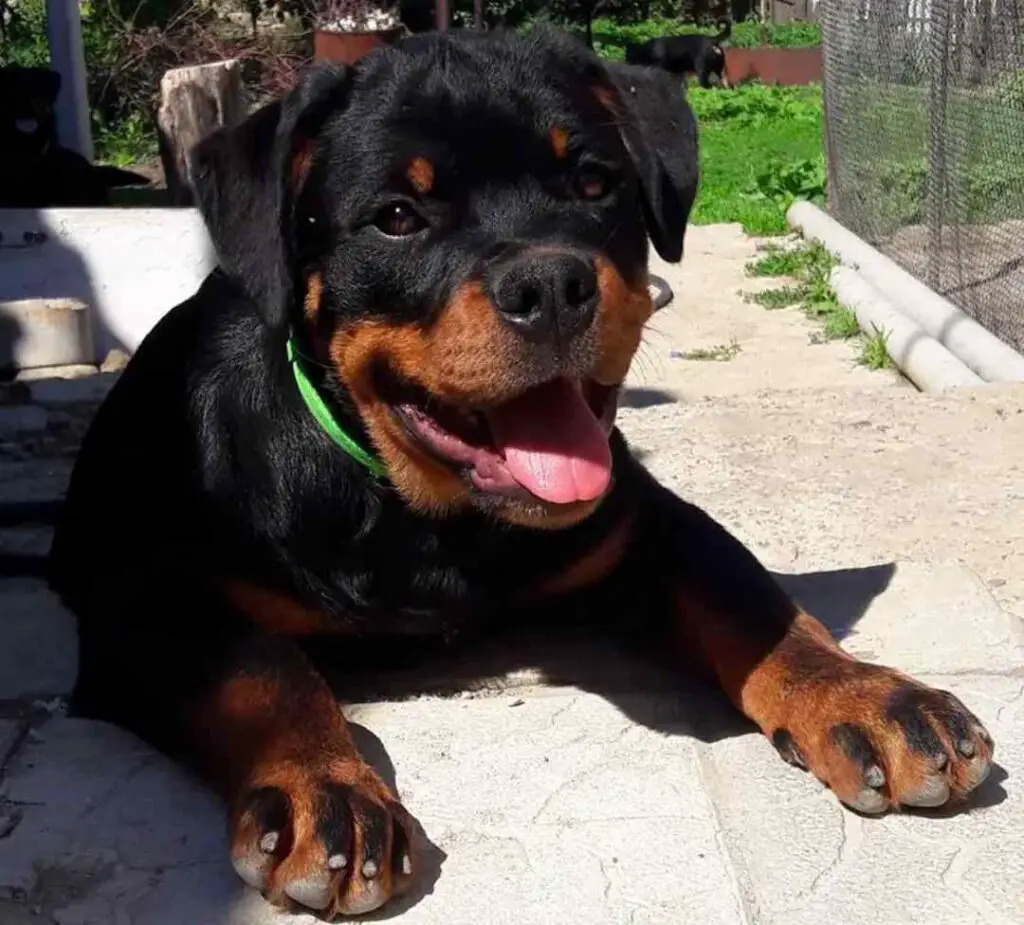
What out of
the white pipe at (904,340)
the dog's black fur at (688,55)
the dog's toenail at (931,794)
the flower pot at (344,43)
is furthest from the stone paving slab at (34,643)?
the dog's black fur at (688,55)

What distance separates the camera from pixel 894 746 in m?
2.14

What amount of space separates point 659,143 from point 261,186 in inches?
28.1

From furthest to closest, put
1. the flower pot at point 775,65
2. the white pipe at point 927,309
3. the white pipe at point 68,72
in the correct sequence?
the flower pot at point 775,65, the white pipe at point 68,72, the white pipe at point 927,309

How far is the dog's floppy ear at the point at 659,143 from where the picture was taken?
265 centimetres

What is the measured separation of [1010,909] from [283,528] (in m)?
1.29

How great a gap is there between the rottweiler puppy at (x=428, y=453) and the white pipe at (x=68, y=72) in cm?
588

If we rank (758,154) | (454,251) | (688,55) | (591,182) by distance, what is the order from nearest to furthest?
(454,251)
(591,182)
(758,154)
(688,55)

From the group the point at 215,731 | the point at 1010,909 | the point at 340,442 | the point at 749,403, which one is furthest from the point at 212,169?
the point at 749,403

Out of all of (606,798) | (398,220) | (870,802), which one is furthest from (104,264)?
(870,802)

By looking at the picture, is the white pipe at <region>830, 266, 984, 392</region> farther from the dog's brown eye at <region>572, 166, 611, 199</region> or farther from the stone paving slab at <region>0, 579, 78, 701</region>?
the stone paving slab at <region>0, 579, 78, 701</region>

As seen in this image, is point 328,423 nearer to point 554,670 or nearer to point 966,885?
point 554,670

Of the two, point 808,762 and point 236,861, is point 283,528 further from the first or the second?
point 808,762

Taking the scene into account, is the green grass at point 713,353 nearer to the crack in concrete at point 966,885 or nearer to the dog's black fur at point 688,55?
the crack in concrete at point 966,885

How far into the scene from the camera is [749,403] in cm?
473
